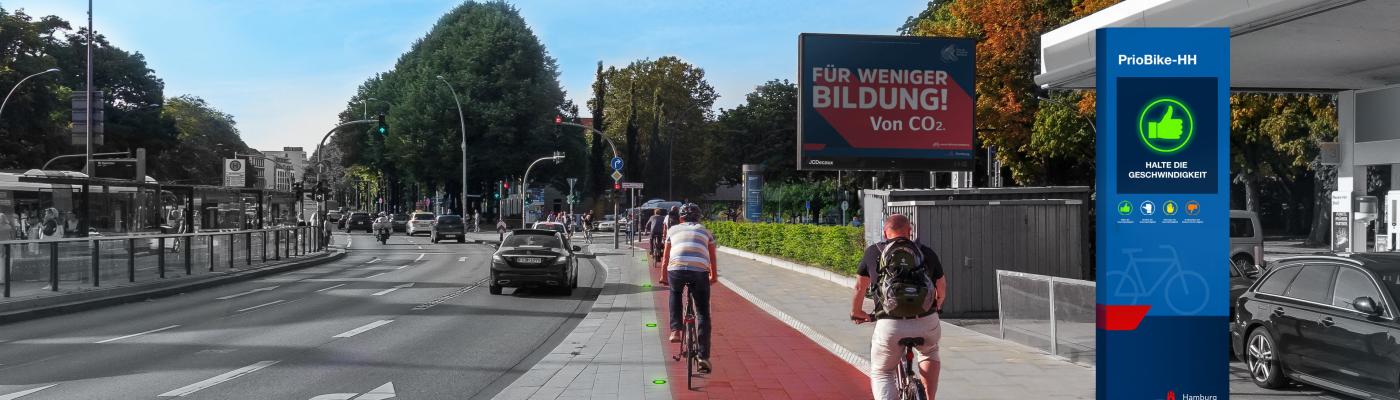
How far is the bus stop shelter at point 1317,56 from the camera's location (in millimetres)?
9273

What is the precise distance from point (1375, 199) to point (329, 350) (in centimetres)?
1283

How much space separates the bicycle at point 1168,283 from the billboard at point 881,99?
45.7 ft

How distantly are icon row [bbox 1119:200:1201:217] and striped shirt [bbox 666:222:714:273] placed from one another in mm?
4984

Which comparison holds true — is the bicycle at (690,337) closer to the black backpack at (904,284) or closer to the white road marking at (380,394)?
the white road marking at (380,394)

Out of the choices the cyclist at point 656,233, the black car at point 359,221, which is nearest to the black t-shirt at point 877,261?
the cyclist at point 656,233

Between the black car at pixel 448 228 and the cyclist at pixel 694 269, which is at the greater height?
the cyclist at pixel 694 269

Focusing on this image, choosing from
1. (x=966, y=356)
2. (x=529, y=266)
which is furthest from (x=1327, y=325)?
(x=529, y=266)

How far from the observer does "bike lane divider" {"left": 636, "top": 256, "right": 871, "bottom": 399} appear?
8977 mm

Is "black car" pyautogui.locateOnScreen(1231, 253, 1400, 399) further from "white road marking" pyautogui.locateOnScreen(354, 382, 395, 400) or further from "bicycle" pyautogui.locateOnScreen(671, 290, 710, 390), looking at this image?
"white road marking" pyautogui.locateOnScreen(354, 382, 395, 400)

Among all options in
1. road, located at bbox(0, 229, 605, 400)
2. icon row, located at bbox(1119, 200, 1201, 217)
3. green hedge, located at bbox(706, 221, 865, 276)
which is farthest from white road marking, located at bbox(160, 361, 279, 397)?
green hedge, located at bbox(706, 221, 865, 276)

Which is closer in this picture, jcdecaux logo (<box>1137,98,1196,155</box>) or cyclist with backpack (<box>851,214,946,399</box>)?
jcdecaux logo (<box>1137,98,1196,155</box>)

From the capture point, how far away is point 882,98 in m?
19.4

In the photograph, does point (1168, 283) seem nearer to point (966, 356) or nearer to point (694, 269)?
point (694, 269)

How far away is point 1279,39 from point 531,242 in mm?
14015
